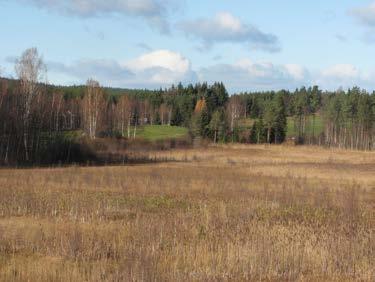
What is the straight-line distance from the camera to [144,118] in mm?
153250

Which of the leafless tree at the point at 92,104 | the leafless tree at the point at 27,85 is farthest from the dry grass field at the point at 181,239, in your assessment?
the leafless tree at the point at 92,104

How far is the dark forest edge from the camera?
167 feet

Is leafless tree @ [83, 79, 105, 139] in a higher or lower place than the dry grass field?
higher

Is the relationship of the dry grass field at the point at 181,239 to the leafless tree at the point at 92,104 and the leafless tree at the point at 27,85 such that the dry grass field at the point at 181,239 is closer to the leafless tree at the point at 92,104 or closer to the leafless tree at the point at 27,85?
the leafless tree at the point at 27,85

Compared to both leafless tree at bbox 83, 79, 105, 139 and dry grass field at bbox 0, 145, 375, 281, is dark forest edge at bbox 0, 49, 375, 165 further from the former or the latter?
dry grass field at bbox 0, 145, 375, 281

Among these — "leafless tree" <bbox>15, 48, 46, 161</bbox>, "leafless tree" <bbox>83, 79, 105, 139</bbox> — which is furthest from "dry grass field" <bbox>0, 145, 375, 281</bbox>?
"leafless tree" <bbox>83, 79, 105, 139</bbox>

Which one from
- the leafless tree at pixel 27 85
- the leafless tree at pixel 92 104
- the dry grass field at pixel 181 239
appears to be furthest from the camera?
the leafless tree at pixel 92 104

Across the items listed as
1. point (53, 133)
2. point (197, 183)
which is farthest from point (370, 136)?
point (197, 183)

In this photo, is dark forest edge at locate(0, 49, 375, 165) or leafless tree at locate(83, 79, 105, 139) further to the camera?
leafless tree at locate(83, 79, 105, 139)

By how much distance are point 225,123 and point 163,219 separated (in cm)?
10571

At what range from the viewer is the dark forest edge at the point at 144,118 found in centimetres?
5094

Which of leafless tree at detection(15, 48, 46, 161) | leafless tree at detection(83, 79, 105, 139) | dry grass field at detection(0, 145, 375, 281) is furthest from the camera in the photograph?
leafless tree at detection(83, 79, 105, 139)

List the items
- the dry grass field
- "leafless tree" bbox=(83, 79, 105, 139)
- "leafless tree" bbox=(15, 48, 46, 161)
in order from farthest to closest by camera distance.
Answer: "leafless tree" bbox=(83, 79, 105, 139)
"leafless tree" bbox=(15, 48, 46, 161)
the dry grass field

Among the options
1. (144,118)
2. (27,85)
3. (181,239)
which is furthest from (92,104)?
(181,239)
